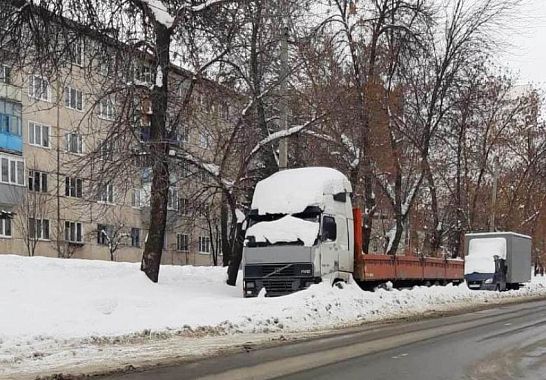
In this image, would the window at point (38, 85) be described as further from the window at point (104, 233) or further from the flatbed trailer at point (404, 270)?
the window at point (104, 233)

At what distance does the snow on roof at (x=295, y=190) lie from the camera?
22.6 m

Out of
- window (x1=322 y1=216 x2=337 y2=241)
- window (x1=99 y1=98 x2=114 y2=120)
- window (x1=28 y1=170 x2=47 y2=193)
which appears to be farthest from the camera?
window (x1=28 y1=170 x2=47 y2=193)

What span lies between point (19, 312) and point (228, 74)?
36.1 ft

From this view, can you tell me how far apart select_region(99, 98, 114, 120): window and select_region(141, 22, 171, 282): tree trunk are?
1202 millimetres

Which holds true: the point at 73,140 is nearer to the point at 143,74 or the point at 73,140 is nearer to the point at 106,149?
the point at 106,149

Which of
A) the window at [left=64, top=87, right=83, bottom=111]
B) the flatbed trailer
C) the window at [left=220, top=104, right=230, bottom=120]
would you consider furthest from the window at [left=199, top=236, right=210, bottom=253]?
the window at [left=220, top=104, right=230, bottom=120]

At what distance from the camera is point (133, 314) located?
17.1 metres

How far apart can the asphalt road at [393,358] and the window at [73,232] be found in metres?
35.9

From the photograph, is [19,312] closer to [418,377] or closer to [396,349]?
[396,349]

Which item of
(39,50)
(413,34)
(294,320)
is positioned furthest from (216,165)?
(413,34)

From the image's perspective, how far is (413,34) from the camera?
3031cm

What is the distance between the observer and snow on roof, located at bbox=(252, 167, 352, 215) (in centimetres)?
2262

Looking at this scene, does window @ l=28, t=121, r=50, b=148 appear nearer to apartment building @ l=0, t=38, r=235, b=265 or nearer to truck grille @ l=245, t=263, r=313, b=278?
apartment building @ l=0, t=38, r=235, b=265

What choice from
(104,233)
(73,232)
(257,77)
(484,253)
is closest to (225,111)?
(257,77)
